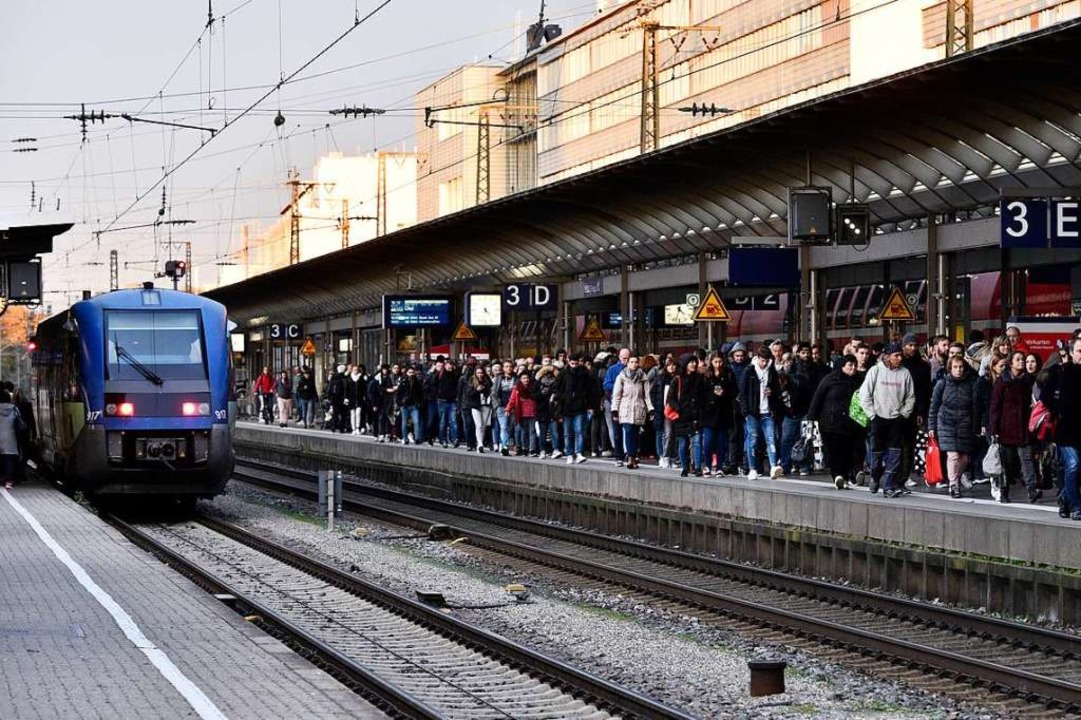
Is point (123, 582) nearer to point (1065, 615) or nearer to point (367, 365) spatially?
point (1065, 615)

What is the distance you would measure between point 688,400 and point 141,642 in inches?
488

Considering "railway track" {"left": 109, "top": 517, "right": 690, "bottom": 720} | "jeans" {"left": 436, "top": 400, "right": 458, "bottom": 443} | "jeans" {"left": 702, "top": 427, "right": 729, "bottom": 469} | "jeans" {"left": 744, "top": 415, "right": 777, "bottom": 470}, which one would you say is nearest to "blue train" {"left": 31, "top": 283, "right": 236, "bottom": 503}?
"railway track" {"left": 109, "top": 517, "right": 690, "bottom": 720}

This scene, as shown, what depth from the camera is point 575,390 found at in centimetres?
2819

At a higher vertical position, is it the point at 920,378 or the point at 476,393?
the point at 920,378

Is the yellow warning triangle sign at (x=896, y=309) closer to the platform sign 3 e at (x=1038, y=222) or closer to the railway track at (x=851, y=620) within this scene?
the platform sign 3 e at (x=1038, y=222)

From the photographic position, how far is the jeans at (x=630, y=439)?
26.8 metres

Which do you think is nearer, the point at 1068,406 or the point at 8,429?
the point at 1068,406

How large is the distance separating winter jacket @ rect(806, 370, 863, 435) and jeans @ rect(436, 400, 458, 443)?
1428 cm

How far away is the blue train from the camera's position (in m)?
24.4

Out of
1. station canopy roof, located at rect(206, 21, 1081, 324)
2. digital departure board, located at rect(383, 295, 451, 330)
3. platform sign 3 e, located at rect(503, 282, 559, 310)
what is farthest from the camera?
digital departure board, located at rect(383, 295, 451, 330)

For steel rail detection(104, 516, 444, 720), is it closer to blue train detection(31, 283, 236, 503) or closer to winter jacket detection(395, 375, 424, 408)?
blue train detection(31, 283, 236, 503)

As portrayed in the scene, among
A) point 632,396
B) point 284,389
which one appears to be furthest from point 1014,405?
point 284,389

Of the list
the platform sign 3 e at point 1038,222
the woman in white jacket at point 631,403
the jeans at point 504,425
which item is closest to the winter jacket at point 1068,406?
the platform sign 3 e at point 1038,222

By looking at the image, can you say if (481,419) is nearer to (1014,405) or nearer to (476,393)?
(476,393)
